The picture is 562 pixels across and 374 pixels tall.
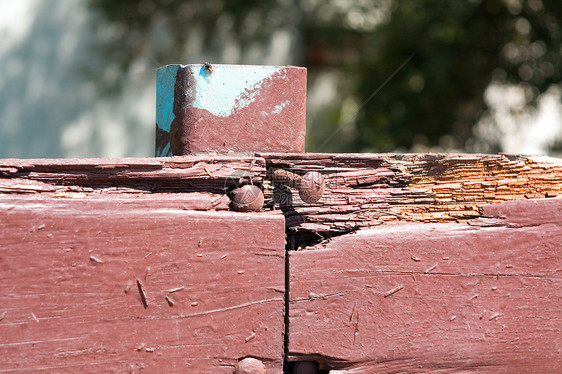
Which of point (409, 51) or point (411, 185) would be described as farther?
point (409, 51)

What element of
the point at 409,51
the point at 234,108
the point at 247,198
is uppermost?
the point at 409,51

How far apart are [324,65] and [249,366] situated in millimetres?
6547

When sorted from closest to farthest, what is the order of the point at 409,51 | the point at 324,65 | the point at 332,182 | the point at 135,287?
the point at 135,287, the point at 332,182, the point at 409,51, the point at 324,65

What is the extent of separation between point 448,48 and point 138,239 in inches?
192

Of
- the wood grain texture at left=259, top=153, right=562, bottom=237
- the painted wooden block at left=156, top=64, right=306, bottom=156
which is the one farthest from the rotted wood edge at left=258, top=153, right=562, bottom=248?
the painted wooden block at left=156, top=64, right=306, bottom=156

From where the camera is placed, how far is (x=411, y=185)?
0.99 m

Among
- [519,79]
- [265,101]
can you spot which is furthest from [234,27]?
[265,101]

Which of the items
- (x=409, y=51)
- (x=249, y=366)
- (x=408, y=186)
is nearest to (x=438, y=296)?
(x=408, y=186)

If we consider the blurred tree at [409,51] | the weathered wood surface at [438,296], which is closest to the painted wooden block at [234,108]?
the weathered wood surface at [438,296]

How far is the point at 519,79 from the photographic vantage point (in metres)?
5.43

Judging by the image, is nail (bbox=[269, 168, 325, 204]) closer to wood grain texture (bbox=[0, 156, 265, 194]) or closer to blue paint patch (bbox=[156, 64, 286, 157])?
wood grain texture (bbox=[0, 156, 265, 194])

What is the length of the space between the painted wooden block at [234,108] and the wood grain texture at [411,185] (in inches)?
3.9

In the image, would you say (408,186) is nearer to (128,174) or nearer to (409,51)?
(128,174)

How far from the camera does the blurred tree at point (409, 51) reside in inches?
206
